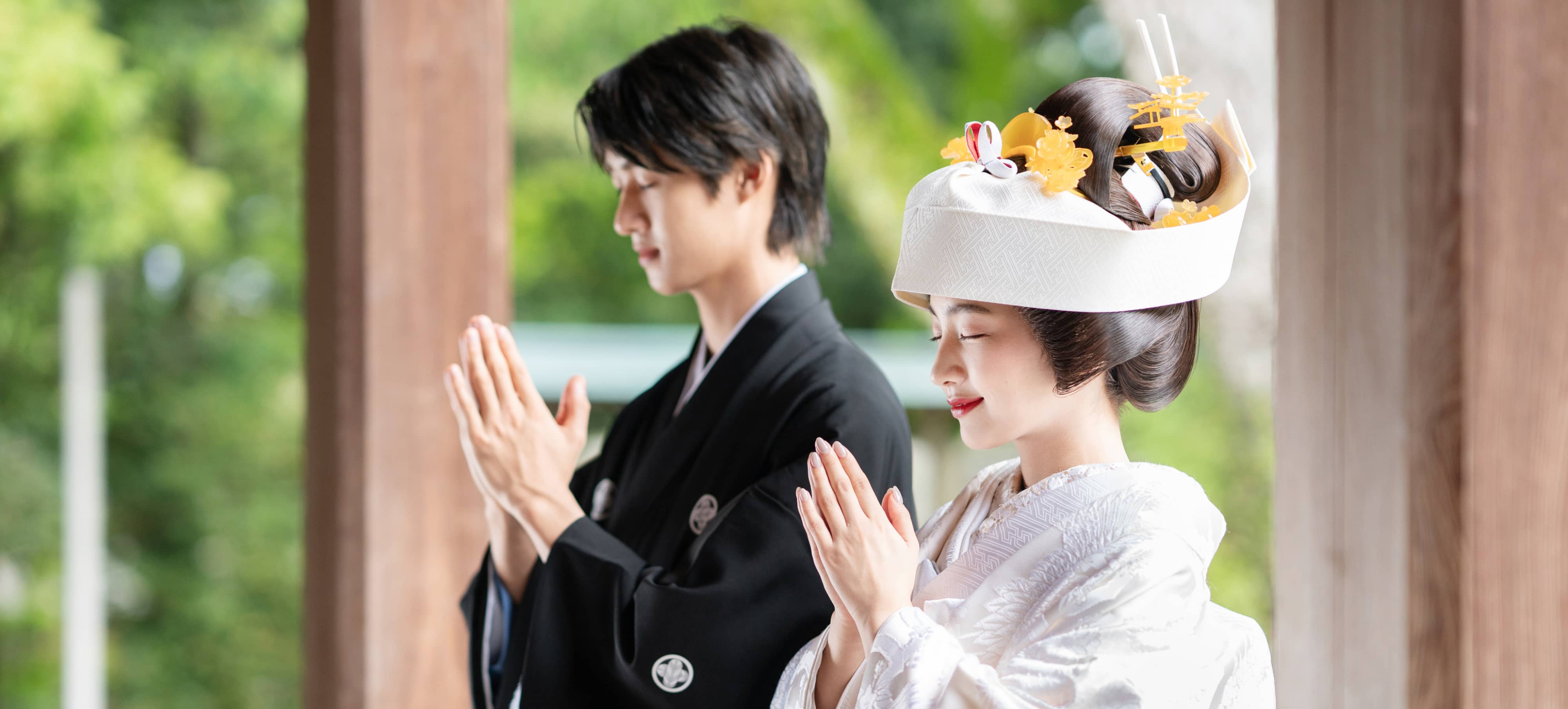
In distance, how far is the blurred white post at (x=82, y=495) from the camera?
451cm

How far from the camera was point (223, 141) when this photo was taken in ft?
17.5

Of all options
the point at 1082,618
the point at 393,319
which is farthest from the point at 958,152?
the point at 393,319

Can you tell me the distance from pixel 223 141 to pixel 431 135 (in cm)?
425

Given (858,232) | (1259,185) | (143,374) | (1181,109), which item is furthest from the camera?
(858,232)

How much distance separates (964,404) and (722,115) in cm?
55

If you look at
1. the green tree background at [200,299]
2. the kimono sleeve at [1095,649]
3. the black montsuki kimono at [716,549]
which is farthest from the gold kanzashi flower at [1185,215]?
the green tree background at [200,299]

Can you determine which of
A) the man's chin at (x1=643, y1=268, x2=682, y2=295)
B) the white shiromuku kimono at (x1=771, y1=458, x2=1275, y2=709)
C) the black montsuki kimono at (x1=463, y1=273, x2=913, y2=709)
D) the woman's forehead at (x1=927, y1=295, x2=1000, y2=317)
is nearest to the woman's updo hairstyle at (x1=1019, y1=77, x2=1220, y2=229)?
the woman's forehead at (x1=927, y1=295, x2=1000, y2=317)

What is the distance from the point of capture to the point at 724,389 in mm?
1417

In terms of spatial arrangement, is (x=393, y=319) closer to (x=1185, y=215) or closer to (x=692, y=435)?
(x=692, y=435)

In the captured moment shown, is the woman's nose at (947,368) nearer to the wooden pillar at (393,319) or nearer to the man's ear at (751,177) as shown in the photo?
the man's ear at (751,177)

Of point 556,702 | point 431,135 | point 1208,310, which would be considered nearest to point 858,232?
point 1208,310

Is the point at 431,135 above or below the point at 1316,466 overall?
above

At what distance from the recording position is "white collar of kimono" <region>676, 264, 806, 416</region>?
145 centimetres

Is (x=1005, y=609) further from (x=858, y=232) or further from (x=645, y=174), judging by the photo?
(x=858, y=232)
